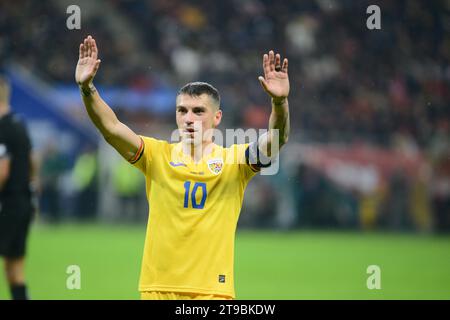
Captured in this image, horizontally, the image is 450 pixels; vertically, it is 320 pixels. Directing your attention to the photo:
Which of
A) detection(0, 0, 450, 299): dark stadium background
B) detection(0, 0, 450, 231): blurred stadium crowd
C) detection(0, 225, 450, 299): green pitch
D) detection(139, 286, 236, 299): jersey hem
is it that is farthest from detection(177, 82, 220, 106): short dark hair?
detection(0, 0, 450, 231): blurred stadium crowd

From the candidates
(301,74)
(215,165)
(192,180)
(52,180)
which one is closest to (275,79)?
(215,165)

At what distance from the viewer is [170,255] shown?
4934 mm

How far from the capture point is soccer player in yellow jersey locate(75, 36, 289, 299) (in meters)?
4.90

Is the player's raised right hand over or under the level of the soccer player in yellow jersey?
over

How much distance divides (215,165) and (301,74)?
61.9 feet

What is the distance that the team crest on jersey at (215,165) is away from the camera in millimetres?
5102

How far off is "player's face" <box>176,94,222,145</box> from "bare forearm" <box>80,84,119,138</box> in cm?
44

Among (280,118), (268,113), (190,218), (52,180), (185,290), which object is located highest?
(268,113)

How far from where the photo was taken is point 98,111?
4918 millimetres

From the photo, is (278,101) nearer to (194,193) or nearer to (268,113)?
(194,193)

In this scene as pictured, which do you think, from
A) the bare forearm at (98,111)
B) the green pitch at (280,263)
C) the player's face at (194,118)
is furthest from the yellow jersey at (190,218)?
the green pitch at (280,263)

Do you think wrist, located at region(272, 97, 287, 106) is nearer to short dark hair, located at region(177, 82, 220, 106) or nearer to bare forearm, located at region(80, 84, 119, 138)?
short dark hair, located at region(177, 82, 220, 106)
